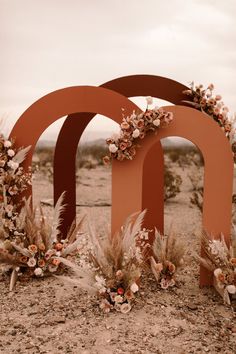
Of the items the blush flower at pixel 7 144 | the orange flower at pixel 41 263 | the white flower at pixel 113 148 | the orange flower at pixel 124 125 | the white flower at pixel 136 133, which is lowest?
the orange flower at pixel 41 263

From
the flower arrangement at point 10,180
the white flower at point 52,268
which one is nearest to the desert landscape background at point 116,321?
the white flower at point 52,268

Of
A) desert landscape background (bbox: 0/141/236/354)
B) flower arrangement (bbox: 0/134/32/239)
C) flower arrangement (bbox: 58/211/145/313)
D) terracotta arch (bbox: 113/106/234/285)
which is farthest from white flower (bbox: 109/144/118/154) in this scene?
flower arrangement (bbox: 0/134/32/239)

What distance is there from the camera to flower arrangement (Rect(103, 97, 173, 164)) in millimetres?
4793

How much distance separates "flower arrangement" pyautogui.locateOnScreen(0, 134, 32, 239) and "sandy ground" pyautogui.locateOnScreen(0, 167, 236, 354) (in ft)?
2.30

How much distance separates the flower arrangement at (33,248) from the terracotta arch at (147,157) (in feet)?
3.58

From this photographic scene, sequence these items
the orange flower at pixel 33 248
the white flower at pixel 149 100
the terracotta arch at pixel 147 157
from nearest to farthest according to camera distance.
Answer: the white flower at pixel 149 100 → the orange flower at pixel 33 248 → the terracotta arch at pixel 147 157

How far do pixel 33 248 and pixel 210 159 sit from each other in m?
2.22

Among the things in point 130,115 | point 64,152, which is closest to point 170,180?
point 64,152

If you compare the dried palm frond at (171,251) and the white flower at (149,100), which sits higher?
the white flower at (149,100)

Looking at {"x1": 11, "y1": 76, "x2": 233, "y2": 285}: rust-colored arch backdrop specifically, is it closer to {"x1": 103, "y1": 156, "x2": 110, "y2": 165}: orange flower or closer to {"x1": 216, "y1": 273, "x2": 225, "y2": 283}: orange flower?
{"x1": 103, "y1": 156, "x2": 110, "y2": 165}: orange flower

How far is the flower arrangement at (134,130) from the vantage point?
4.79 meters

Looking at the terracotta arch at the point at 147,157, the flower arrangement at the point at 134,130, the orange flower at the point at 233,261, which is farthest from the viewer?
the terracotta arch at the point at 147,157

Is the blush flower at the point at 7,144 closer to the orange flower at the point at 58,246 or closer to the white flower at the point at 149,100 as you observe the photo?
the orange flower at the point at 58,246

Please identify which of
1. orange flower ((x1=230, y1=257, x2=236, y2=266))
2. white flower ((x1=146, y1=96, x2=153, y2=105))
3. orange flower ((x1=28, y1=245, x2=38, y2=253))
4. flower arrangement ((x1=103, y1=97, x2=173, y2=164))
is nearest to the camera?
orange flower ((x1=230, y1=257, x2=236, y2=266))
